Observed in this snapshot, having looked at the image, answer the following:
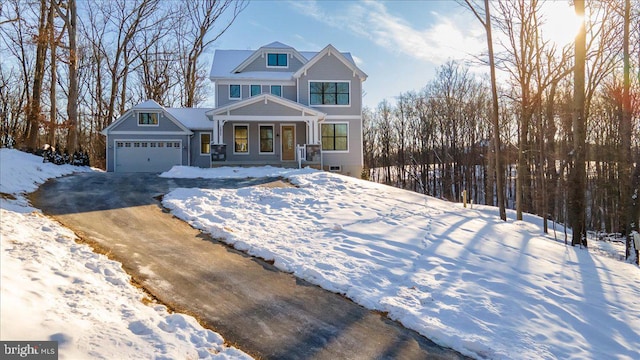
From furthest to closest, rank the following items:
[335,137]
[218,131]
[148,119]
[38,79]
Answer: [335,137] < [148,119] < [38,79] < [218,131]

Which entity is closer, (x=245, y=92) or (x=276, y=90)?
(x=276, y=90)

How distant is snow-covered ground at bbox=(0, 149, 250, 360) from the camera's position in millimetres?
3195

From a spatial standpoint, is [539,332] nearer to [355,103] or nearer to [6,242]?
[6,242]

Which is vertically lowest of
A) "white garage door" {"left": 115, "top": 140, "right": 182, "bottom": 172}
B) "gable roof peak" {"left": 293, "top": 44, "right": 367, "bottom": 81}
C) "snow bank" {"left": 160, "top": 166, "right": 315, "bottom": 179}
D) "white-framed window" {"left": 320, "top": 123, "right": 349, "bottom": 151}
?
"snow bank" {"left": 160, "top": 166, "right": 315, "bottom": 179}

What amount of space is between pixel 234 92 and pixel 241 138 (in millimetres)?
3558

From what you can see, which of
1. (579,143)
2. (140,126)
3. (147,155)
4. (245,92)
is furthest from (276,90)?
(579,143)

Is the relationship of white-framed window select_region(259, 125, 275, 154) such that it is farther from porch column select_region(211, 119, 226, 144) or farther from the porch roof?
porch column select_region(211, 119, 226, 144)

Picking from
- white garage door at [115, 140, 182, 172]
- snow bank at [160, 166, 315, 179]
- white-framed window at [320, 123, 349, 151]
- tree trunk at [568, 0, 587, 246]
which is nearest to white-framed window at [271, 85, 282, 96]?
white-framed window at [320, 123, 349, 151]

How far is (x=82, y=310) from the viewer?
3.81 m

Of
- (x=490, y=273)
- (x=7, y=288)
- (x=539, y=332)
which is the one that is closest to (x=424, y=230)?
(x=490, y=273)

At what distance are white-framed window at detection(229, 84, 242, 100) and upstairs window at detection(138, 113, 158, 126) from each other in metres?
4.58

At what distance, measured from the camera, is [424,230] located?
363 inches

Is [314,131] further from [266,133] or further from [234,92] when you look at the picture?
[234,92]

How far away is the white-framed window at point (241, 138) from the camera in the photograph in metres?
21.2
